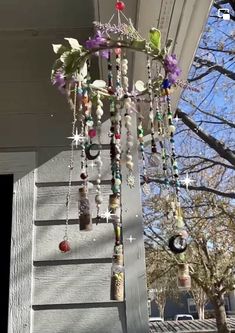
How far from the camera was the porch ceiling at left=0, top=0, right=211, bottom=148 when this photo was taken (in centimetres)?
192

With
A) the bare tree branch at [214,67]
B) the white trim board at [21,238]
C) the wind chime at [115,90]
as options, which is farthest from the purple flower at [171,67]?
the bare tree branch at [214,67]

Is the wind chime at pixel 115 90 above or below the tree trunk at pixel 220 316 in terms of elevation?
above

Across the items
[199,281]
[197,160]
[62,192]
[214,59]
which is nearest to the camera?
[62,192]

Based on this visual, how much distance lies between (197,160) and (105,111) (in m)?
6.55

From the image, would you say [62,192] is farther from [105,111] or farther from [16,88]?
[16,88]

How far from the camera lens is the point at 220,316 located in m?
11.9

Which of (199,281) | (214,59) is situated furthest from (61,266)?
(199,281)

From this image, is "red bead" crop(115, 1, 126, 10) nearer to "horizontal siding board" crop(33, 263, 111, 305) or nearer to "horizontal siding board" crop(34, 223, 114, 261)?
"horizontal siding board" crop(34, 223, 114, 261)

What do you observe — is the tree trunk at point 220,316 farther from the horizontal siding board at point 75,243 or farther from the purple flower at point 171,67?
the purple flower at point 171,67

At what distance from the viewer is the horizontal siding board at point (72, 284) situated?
1860mm

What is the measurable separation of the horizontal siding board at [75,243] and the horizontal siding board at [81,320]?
227mm

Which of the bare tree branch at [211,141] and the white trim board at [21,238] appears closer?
the white trim board at [21,238]

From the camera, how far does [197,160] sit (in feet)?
27.7

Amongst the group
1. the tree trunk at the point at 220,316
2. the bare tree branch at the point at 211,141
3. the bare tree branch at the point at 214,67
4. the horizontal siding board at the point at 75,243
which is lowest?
the tree trunk at the point at 220,316
